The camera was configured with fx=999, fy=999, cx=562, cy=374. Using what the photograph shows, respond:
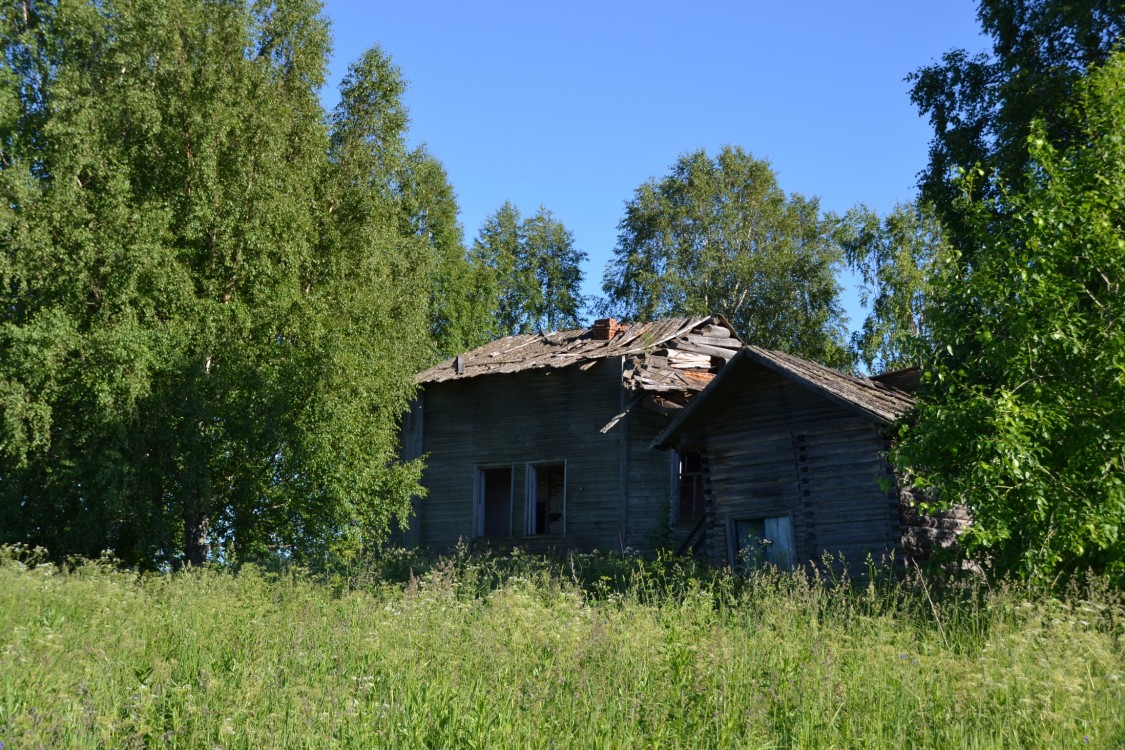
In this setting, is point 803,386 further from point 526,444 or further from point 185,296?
point 185,296

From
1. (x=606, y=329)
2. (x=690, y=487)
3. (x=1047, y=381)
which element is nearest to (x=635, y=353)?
(x=606, y=329)

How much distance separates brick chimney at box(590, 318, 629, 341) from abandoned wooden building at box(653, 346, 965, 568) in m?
5.37

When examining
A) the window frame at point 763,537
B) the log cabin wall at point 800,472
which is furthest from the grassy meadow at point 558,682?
the window frame at point 763,537

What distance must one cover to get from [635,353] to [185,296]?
8.76 metres

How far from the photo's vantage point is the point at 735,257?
116 feet

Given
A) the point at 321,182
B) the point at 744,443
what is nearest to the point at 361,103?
the point at 321,182

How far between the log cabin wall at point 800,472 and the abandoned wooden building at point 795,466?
16mm

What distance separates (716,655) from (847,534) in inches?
407

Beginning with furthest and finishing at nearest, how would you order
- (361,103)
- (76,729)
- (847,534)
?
(361,103), (847,534), (76,729)

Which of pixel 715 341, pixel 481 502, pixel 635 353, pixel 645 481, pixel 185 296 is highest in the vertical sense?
pixel 715 341

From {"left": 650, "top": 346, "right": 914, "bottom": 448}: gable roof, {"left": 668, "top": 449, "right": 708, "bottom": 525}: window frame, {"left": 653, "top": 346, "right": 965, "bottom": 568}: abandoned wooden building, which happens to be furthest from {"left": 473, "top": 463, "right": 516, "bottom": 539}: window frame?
{"left": 650, "top": 346, "right": 914, "bottom": 448}: gable roof

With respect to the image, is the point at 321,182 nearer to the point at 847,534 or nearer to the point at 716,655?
the point at 847,534

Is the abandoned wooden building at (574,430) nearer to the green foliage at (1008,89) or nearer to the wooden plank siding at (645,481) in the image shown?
the wooden plank siding at (645,481)

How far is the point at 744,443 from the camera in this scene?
55.0 ft
